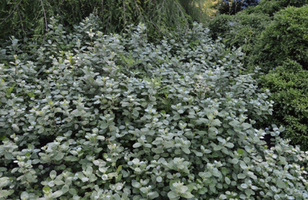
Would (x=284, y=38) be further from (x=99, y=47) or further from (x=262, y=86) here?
(x=99, y=47)

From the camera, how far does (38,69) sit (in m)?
2.63

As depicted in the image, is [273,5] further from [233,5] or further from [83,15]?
[83,15]

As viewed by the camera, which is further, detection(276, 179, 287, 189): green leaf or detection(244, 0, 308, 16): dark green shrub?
detection(244, 0, 308, 16): dark green shrub

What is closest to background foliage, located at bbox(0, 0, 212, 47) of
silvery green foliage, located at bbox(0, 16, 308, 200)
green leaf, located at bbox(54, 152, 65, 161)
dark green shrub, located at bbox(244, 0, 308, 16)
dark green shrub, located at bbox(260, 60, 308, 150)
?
silvery green foliage, located at bbox(0, 16, 308, 200)

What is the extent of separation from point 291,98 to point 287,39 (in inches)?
32.1

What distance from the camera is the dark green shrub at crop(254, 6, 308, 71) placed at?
2652mm

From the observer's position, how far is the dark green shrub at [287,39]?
2652mm

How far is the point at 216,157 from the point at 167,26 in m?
2.60

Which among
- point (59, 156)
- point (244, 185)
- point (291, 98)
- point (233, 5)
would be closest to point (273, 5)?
point (233, 5)

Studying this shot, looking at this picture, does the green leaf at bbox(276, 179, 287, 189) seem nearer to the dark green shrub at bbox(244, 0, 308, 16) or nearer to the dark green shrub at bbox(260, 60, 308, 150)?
the dark green shrub at bbox(260, 60, 308, 150)

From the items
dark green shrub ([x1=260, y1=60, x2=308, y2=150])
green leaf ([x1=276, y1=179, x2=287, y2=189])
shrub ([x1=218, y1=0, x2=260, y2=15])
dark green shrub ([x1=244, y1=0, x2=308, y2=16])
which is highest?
dark green shrub ([x1=244, y1=0, x2=308, y2=16])

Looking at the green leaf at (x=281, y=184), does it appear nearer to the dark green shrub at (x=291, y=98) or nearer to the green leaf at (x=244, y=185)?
the green leaf at (x=244, y=185)

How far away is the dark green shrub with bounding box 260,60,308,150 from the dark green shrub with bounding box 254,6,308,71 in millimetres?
154

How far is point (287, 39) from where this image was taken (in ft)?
8.93
